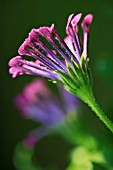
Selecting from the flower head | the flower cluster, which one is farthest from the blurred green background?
the flower head

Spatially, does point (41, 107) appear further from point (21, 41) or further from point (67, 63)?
point (21, 41)

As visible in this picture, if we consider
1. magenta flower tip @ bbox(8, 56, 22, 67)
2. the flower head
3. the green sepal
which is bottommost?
the green sepal

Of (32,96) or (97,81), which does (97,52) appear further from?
(32,96)

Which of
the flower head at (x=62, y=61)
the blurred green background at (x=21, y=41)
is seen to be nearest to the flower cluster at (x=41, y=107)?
the flower head at (x=62, y=61)

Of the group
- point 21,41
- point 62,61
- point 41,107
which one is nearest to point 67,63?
point 62,61

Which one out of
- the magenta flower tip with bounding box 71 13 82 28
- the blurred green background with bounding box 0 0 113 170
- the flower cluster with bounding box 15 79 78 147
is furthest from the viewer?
the blurred green background with bounding box 0 0 113 170

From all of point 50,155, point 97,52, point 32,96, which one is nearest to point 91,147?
point 32,96

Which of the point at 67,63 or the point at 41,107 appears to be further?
the point at 41,107

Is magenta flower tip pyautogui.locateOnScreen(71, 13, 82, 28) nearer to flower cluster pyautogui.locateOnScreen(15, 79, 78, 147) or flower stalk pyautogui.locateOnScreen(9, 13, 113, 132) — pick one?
flower stalk pyautogui.locateOnScreen(9, 13, 113, 132)
